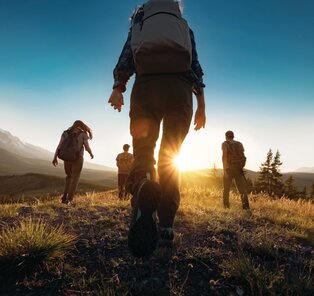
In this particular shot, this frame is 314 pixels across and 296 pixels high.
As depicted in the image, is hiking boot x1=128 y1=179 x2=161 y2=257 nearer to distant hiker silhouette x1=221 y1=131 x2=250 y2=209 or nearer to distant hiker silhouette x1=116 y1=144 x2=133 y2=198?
distant hiker silhouette x1=221 y1=131 x2=250 y2=209

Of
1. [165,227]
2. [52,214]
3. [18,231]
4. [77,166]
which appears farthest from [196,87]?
[77,166]

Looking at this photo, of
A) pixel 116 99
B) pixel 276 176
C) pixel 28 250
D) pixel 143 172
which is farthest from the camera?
pixel 276 176

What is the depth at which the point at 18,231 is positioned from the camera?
9.75 ft

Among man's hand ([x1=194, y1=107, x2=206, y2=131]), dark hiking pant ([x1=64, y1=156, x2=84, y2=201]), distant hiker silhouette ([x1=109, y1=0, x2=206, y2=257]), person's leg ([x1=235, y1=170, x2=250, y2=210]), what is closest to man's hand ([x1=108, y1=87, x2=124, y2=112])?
distant hiker silhouette ([x1=109, y1=0, x2=206, y2=257])

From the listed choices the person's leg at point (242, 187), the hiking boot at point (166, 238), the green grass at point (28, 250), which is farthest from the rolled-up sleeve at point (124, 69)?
the person's leg at point (242, 187)

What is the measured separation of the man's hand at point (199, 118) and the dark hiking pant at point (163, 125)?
49cm

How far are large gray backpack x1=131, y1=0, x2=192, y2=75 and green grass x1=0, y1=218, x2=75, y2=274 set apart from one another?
184 cm

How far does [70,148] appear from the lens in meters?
8.05

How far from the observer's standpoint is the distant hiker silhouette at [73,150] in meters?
8.05

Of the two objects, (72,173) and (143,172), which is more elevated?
(143,172)

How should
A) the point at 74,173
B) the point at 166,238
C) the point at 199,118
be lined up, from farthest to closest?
the point at 74,173
the point at 199,118
the point at 166,238

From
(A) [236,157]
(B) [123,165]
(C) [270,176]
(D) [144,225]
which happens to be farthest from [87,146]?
(C) [270,176]

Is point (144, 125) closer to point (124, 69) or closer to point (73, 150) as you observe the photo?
point (124, 69)

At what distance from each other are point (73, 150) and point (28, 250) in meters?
5.61
